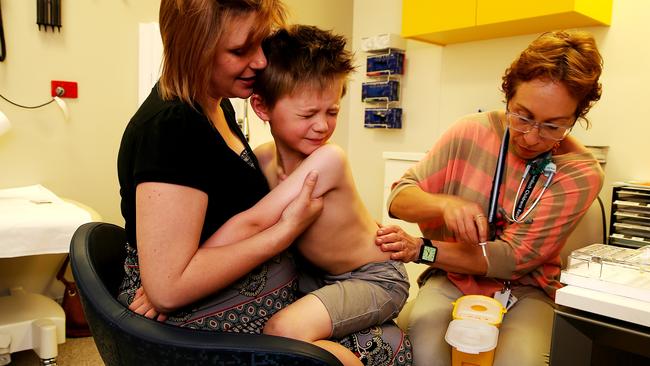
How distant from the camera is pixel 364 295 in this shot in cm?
116

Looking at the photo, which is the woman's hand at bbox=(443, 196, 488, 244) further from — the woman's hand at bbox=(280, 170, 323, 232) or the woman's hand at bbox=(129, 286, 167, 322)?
the woman's hand at bbox=(129, 286, 167, 322)

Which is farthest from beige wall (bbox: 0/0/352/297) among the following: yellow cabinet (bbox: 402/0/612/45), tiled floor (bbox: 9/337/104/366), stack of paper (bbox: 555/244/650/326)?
stack of paper (bbox: 555/244/650/326)

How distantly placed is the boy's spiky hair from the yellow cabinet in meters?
1.50

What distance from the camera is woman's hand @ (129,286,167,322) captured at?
0.98m

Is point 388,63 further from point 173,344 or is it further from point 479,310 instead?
point 173,344

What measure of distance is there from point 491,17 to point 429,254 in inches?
61.8

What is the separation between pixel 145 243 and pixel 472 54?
2588 mm

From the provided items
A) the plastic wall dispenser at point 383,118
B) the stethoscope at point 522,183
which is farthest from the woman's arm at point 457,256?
the plastic wall dispenser at point 383,118

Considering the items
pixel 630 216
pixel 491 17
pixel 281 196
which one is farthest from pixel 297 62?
pixel 491 17

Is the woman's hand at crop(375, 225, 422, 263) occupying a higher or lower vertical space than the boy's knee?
higher

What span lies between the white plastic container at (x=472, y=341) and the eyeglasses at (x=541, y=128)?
1.93 ft

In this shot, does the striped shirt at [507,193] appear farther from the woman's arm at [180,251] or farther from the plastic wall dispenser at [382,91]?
the plastic wall dispenser at [382,91]

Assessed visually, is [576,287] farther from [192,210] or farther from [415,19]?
[415,19]

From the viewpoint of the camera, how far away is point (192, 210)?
932mm
